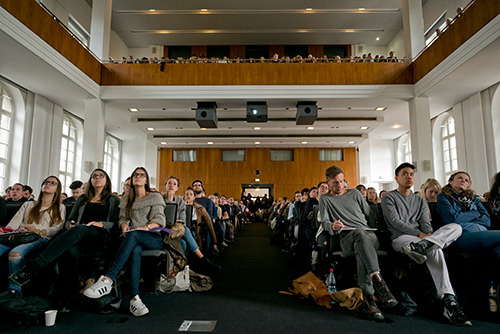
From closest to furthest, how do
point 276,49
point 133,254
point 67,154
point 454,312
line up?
point 454,312, point 133,254, point 67,154, point 276,49

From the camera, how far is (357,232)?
2.82 metres

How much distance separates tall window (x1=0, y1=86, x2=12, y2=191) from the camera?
8078 mm

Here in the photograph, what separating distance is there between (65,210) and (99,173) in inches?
21.6

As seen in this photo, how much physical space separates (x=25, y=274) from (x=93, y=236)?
0.55 meters

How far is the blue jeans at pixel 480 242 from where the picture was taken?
2.68 meters

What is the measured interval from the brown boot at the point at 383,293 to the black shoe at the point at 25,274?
280cm

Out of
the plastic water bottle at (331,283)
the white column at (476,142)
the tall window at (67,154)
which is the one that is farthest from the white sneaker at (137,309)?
the tall window at (67,154)

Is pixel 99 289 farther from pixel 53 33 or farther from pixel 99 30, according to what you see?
pixel 99 30

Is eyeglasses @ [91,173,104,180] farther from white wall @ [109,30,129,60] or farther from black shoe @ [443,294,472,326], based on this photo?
white wall @ [109,30,129,60]

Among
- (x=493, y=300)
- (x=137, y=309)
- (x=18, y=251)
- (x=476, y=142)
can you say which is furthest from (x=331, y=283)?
(x=476, y=142)

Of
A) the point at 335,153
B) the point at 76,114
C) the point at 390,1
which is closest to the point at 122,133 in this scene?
the point at 76,114

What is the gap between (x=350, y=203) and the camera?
3.18 m

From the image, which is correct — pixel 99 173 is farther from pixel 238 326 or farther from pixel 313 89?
pixel 313 89

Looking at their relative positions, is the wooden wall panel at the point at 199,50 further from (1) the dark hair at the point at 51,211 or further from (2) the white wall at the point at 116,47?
(1) the dark hair at the point at 51,211
